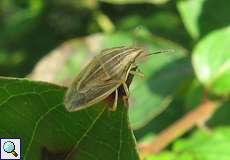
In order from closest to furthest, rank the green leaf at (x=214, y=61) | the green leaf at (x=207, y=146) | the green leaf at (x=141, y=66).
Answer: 1. the green leaf at (x=207, y=146)
2. the green leaf at (x=214, y=61)
3. the green leaf at (x=141, y=66)

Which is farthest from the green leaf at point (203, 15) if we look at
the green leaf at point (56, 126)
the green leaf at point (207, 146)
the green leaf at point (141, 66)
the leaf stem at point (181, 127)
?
the green leaf at point (56, 126)

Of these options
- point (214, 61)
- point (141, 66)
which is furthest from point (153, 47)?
point (214, 61)

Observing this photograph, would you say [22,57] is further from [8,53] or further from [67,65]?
[67,65]

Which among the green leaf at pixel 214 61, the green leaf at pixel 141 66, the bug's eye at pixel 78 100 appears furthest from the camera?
the green leaf at pixel 141 66

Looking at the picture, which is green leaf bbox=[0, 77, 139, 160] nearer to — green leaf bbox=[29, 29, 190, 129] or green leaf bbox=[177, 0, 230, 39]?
green leaf bbox=[29, 29, 190, 129]

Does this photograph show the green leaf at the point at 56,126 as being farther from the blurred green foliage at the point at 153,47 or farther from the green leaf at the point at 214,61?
the green leaf at the point at 214,61

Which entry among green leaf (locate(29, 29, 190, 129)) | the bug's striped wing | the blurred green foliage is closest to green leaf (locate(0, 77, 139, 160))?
the bug's striped wing

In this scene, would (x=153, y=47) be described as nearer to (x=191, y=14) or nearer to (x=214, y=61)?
A: (x=191, y=14)
